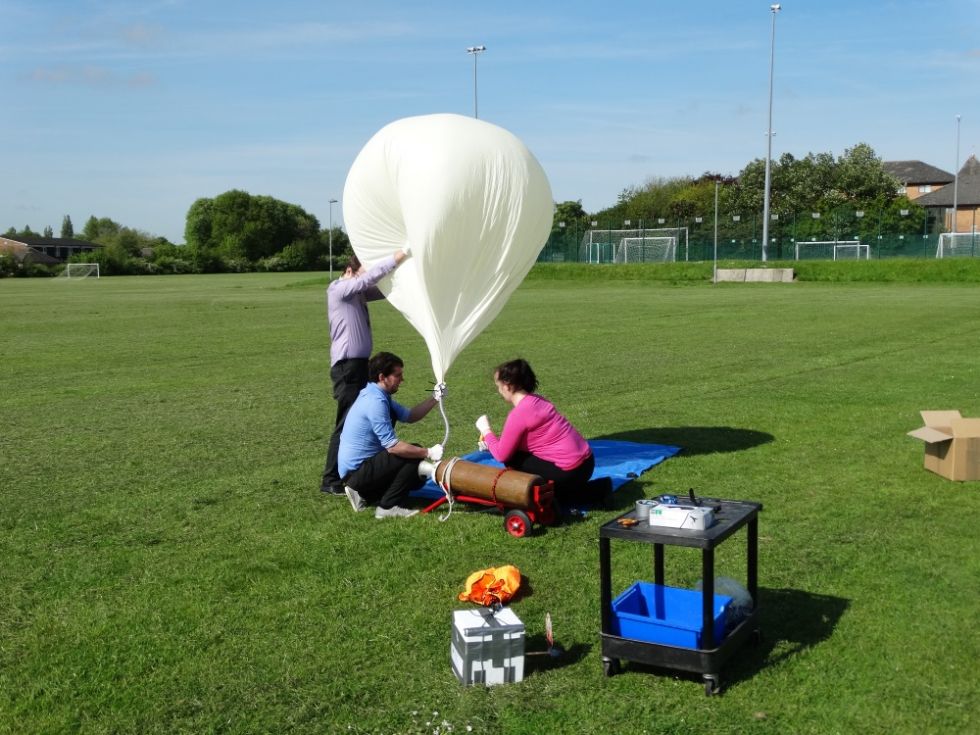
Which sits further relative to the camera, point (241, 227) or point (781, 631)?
point (241, 227)

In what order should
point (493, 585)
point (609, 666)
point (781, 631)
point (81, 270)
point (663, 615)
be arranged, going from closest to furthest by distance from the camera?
point (609, 666), point (663, 615), point (781, 631), point (493, 585), point (81, 270)

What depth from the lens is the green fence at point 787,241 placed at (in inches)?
2213

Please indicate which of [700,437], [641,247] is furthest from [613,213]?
[700,437]

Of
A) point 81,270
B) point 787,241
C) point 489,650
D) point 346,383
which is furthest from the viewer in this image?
point 81,270

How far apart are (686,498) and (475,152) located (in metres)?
3.44

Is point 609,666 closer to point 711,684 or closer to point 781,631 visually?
point 711,684

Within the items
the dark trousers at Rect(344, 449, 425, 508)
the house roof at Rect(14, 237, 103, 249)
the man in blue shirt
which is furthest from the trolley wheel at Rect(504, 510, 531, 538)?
the house roof at Rect(14, 237, 103, 249)

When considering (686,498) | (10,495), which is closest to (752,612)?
(686,498)

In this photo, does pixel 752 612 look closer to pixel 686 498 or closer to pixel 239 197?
pixel 686 498

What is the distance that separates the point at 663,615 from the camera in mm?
4984

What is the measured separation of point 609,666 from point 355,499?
11.4 feet

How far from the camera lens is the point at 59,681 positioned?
4723 millimetres

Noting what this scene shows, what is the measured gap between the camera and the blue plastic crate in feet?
15.0

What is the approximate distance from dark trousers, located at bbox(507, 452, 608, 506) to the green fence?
52.2 meters
